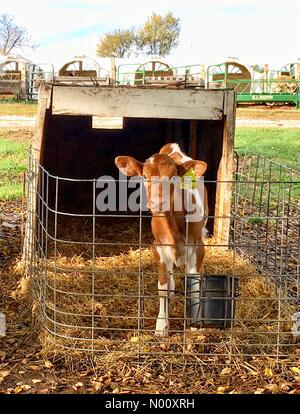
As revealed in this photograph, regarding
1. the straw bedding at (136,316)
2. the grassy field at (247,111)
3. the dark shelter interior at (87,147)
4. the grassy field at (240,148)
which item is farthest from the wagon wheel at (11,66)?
the straw bedding at (136,316)

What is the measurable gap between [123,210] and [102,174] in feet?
3.55

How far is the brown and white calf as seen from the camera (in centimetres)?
564

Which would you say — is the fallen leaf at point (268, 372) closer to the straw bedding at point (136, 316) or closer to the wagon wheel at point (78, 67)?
the straw bedding at point (136, 316)

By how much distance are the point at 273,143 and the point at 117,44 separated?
3551 cm

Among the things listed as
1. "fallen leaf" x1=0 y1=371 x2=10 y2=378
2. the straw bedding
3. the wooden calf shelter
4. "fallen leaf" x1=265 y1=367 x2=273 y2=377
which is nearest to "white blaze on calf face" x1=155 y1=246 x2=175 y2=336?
the straw bedding

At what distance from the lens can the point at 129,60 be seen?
44.1 meters

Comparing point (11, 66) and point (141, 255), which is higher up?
point (11, 66)

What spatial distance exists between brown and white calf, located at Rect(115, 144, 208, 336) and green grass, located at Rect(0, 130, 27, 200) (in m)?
6.29

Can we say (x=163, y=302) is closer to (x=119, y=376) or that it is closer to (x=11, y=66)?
(x=119, y=376)

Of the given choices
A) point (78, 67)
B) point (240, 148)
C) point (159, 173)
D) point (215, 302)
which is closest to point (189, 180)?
point (159, 173)

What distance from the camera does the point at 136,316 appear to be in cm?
603

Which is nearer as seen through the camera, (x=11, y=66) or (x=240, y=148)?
→ (x=240, y=148)

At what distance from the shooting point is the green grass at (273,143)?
55.8ft
